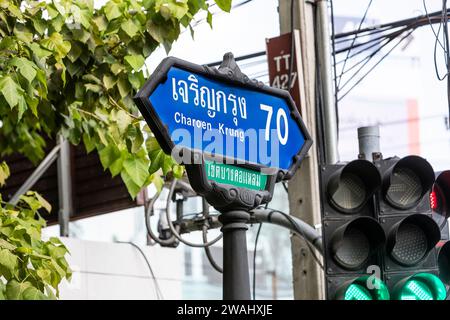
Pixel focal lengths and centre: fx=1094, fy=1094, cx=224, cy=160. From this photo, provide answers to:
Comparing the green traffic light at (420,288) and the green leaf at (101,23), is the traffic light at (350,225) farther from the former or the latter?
the green leaf at (101,23)

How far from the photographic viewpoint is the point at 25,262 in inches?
294

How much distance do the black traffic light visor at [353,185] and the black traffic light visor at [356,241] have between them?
5.9 inches

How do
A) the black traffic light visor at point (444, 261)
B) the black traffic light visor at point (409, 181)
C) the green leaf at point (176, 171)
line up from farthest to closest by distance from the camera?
the green leaf at point (176, 171) → the black traffic light visor at point (444, 261) → the black traffic light visor at point (409, 181)

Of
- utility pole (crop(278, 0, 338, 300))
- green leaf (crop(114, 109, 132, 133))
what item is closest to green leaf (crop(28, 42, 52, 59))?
green leaf (crop(114, 109, 132, 133))

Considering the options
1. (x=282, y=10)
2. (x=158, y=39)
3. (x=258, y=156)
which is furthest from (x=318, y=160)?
(x=258, y=156)

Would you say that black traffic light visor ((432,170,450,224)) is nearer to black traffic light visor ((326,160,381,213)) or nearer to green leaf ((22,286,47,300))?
black traffic light visor ((326,160,381,213))

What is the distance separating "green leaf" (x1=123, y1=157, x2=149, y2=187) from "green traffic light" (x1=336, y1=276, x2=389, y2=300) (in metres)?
2.72

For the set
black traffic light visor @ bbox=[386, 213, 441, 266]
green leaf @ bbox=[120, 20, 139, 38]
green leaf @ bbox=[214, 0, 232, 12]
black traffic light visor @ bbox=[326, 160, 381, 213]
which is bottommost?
black traffic light visor @ bbox=[386, 213, 441, 266]

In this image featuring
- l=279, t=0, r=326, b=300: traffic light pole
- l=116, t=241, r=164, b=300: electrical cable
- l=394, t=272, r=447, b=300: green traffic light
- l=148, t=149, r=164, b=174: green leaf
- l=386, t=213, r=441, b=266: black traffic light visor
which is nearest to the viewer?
l=394, t=272, r=447, b=300: green traffic light

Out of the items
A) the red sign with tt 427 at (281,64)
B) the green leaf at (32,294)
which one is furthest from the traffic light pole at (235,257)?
the red sign with tt 427 at (281,64)

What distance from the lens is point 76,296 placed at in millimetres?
11445

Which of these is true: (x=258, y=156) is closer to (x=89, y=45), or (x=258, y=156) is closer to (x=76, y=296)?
(x=89, y=45)

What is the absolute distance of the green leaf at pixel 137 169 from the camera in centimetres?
845

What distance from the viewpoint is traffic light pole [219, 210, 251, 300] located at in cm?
537
